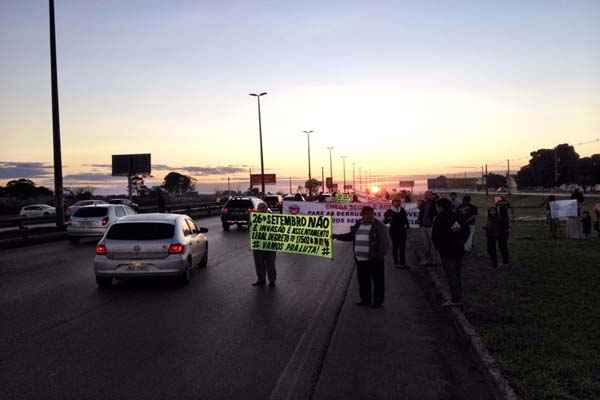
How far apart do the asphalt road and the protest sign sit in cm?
1280

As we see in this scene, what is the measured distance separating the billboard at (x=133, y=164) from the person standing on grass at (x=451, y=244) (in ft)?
265

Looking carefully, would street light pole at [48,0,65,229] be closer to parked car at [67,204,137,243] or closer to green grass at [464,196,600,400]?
parked car at [67,204,137,243]

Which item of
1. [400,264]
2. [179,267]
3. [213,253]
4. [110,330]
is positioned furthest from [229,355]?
[213,253]

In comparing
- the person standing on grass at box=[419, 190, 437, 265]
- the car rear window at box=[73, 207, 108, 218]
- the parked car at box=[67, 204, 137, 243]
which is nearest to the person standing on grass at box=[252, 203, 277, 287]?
the person standing on grass at box=[419, 190, 437, 265]

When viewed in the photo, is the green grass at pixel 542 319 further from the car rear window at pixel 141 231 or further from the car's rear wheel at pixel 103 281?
the car's rear wheel at pixel 103 281

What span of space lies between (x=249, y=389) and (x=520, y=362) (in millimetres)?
2926

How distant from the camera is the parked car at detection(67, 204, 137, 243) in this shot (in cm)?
2364

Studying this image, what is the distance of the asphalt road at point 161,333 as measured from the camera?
574cm

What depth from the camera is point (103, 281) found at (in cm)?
1193

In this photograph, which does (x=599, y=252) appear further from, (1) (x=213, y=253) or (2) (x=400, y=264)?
(1) (x=213, y=253)

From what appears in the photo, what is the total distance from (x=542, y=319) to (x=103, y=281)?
8370 mm

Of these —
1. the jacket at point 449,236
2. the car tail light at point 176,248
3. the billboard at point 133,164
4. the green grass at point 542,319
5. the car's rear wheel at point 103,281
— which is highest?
the billboard at point 133,164

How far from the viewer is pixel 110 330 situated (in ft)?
26.6

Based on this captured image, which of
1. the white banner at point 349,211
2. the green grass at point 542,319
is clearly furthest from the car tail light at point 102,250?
the white banner at point 349,211
